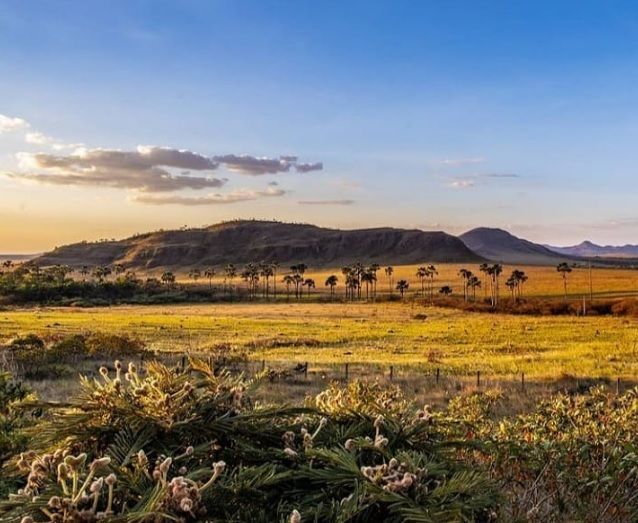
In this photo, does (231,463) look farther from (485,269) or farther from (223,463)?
(485,269)

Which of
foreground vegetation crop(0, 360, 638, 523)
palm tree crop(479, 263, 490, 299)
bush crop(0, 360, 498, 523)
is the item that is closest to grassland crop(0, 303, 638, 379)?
foreground vegetation crop(0, 360, 638, 523)

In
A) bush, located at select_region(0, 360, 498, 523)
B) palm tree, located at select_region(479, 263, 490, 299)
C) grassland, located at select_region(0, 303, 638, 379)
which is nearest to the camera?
bush, located at select_region(0, 360, 498, 523)

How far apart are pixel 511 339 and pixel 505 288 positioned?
107111 millimetres

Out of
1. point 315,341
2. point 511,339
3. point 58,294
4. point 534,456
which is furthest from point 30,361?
point 58,294

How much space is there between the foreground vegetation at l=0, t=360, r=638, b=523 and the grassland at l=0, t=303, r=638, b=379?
98.3ft

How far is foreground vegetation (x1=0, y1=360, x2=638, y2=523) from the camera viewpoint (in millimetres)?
2205

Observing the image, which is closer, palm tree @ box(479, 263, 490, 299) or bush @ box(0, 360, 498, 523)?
bush @ box(0, 360, 498, 523)

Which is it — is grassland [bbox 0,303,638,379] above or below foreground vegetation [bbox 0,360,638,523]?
below

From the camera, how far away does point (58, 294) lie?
126m

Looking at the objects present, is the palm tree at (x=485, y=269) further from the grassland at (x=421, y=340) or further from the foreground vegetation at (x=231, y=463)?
the foreground vegetation at (x=231, y=463)

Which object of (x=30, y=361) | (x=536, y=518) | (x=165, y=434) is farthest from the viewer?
(x=30, y=361)

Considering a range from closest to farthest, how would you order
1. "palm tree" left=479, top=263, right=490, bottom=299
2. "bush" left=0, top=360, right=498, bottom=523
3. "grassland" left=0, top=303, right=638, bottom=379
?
"bush" left=0, top=360, right=498, bottom=523 < "grassland" left=0, top=303, right=638, bottom=379 < "palm tree" left=479, top=263, right=490, bottom=299

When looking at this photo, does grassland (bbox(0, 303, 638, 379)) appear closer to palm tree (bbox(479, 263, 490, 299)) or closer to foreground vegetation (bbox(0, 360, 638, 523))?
foreground vegetation (bbox(0, 360, 638, 523))

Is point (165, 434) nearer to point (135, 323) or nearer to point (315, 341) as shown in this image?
point (315, 341)
